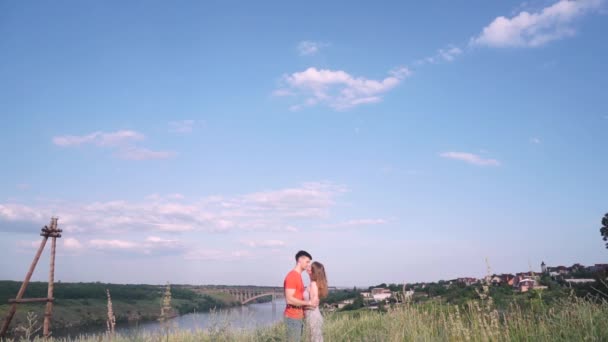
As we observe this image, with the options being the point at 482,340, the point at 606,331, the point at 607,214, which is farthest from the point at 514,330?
the point at 607,214

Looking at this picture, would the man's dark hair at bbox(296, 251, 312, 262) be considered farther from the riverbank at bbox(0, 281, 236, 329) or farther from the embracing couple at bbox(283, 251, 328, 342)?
the riverbank at bbox(0, 281, 236, 329)

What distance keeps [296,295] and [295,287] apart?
0.12 metres

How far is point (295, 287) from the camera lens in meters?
6.95

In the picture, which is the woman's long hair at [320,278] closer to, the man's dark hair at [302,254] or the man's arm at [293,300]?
the man's dark hair at [302,254]

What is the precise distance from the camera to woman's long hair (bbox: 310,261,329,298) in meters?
7.04

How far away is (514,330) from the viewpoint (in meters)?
6.77

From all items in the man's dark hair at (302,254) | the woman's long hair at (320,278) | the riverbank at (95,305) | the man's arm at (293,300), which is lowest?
the riverbank at (95,305)

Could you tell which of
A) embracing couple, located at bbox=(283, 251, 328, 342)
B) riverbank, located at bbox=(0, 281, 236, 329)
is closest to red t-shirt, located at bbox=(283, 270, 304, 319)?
embracing couple, located at bbox=(283, 251, 328, 342)

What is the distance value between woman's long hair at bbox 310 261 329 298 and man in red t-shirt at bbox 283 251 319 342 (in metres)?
0.15

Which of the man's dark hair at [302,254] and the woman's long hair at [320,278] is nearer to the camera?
the woman's long hair at [320,278]

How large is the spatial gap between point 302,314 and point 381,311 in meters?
8.27

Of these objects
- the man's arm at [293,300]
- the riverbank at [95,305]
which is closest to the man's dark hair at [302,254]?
the man's arm at [293,300]

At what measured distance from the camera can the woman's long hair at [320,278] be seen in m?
7.04

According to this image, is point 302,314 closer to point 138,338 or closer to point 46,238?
point 138,338
